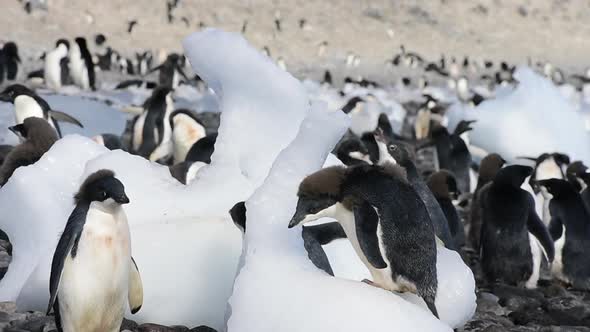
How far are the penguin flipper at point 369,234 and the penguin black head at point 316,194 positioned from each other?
0.37 ft

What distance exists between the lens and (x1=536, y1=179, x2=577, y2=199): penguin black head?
550 cm

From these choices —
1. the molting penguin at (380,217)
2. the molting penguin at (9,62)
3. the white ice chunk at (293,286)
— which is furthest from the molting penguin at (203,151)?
the molting penguin at (9,62)

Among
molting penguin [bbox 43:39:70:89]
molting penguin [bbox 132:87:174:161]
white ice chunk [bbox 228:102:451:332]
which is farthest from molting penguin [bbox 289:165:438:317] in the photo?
molting penguin [bbox 43:39:70:89]

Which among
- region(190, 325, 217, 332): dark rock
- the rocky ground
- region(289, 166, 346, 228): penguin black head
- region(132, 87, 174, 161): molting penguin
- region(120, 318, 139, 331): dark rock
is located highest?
region(289, 166, 346, 228): penguin black head

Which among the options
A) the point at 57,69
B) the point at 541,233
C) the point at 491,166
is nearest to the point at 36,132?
the point at 541,233

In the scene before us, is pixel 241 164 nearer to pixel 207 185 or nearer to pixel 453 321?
pixel 207 185

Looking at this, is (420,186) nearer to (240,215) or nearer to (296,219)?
(240,215)

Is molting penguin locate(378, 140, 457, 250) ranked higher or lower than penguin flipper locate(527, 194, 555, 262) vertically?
higher

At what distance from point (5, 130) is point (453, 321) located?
588cm

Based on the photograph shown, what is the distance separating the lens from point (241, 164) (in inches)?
151

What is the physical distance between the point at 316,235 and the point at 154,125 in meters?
5.94

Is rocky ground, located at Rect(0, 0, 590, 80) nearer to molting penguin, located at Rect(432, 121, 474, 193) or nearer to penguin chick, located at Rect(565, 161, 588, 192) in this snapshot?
molting penguin, located at Rect(432, 121, 474, 193)

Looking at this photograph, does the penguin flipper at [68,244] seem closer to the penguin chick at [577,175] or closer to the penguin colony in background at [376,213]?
the penguin colony in background at [376,213]

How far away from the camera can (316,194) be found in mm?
2996
